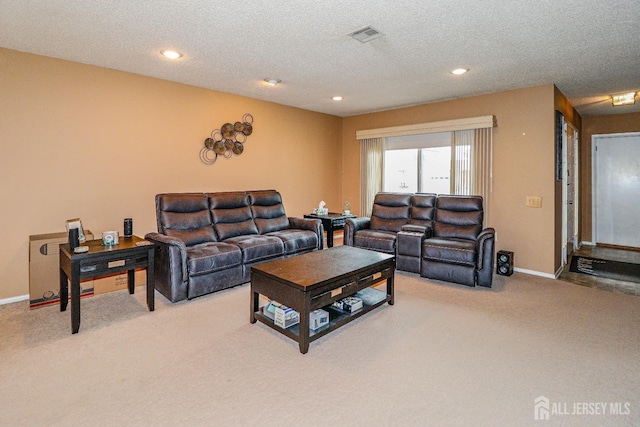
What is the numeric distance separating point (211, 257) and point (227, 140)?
205 cm

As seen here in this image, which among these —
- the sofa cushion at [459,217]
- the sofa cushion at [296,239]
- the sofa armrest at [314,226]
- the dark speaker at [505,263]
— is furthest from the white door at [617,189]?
the sofa cushion at [296,239]

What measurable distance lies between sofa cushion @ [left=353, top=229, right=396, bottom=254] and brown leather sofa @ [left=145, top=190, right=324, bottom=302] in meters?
0.57

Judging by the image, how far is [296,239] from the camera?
14.8 feet

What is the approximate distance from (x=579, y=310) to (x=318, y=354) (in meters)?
2.65

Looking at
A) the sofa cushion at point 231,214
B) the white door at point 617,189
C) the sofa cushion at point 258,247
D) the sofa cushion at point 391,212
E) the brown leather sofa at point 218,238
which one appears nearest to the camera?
the brown leather sofa at point 218,238

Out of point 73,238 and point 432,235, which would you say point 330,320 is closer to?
point 73,238

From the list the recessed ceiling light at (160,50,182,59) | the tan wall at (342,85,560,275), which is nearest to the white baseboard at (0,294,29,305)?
the recessed ceiling light at (160,50,182,59)

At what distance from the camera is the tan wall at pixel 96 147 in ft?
11.0

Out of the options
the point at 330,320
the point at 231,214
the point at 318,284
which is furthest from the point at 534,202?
the point at 231,214

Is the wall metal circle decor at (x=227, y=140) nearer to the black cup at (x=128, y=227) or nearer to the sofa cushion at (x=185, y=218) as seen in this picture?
the sofa cushion at (x=185, y=218)

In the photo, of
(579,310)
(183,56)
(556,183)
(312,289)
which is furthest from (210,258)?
(556,183)

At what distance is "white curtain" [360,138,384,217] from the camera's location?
630cm

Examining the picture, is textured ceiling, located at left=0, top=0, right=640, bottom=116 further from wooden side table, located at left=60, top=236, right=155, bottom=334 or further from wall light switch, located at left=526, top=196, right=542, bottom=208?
wooden side table, located at left=60, top=236, right=155, bottom=334

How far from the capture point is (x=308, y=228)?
16.0ft
